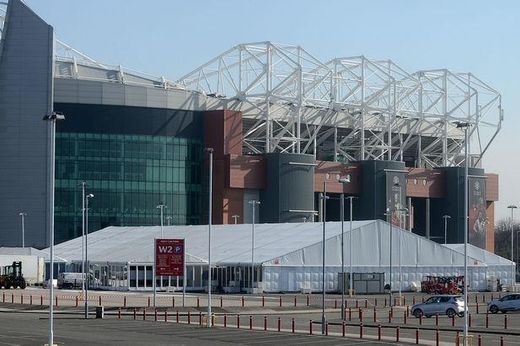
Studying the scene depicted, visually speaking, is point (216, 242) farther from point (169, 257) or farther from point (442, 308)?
point (442, 308)

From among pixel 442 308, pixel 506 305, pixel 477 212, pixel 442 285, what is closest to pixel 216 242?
pixel 442 285

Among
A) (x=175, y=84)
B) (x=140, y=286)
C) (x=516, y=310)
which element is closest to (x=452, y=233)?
(x=175, y=84)

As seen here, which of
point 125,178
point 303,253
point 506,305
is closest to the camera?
point 506,305

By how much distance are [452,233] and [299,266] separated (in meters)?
69.4

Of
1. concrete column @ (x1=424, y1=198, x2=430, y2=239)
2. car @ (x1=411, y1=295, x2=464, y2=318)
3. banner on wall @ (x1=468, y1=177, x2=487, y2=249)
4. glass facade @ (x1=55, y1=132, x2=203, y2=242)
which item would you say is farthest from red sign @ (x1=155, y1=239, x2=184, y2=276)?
banner on wall @ (x1=468, y1=177, x2=487, y2=249)

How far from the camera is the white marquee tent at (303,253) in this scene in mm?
119625

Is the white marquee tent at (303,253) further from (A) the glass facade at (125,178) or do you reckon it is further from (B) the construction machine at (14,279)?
(A) the glass facade at (125,178)

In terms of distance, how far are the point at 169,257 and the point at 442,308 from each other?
19436 mm

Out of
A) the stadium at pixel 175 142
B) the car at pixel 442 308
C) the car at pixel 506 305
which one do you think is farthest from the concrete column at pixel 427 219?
the car at pixel 442 308

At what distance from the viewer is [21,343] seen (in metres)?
51.7

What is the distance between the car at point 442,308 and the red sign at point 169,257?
658 inches

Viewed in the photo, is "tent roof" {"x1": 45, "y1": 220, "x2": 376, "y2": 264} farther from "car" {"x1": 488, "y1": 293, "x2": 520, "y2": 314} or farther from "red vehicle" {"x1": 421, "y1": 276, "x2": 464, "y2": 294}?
"car" {"x1": 488, "y1": 293, "x2": 520, "y2": 314}

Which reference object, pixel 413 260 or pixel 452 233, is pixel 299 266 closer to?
pixel 413 260

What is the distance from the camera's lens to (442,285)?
121188 mm
